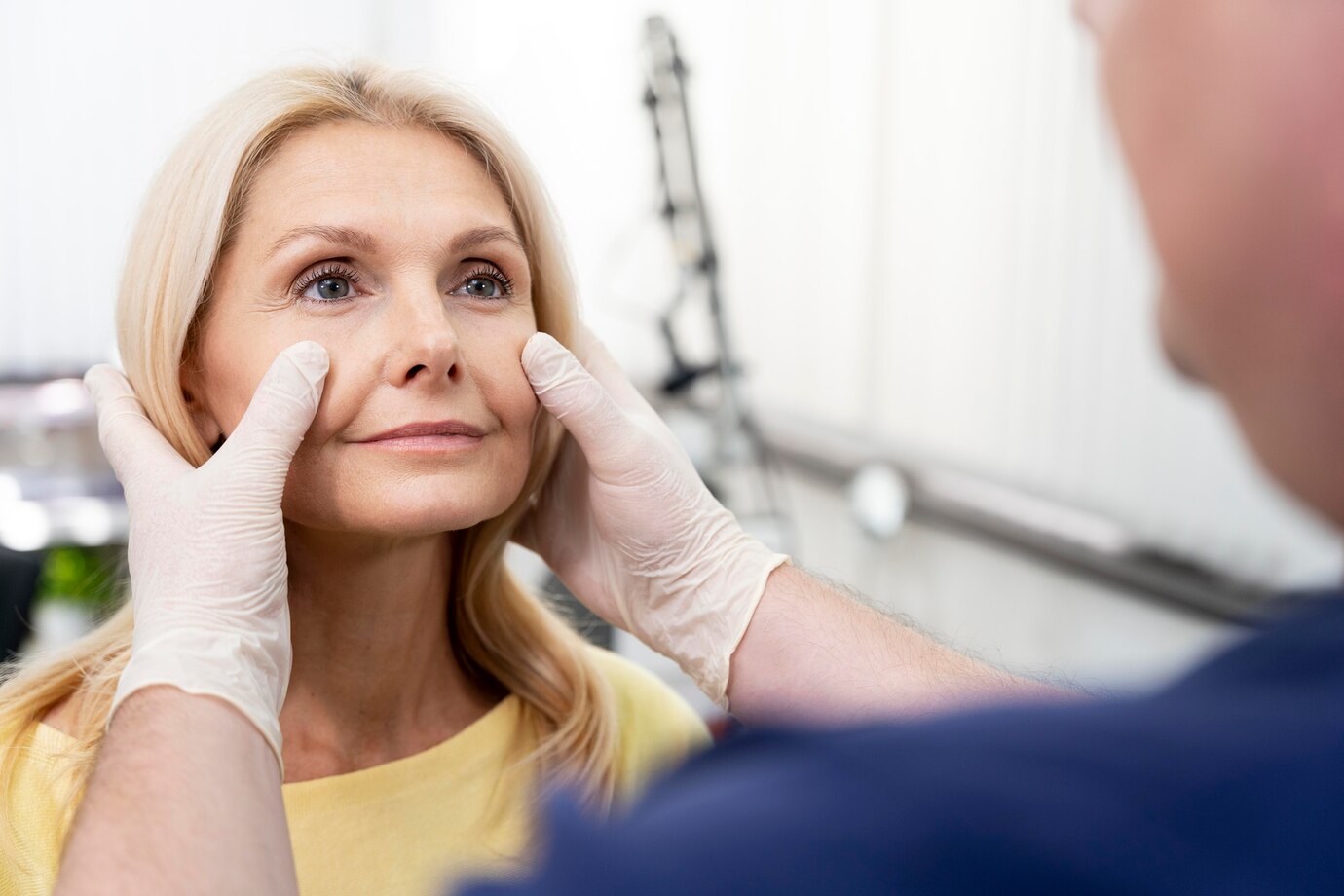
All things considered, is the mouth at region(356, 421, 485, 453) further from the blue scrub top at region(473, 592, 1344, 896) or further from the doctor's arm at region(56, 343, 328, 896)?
the blue scrub top at region(473, 592, 1344, 896)

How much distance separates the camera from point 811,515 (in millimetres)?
3859

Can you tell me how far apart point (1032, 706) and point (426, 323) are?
0.87 metres

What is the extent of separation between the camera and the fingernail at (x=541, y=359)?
1309mm

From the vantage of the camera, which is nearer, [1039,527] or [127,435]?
[127,435]

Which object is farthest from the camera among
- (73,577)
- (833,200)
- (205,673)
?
(833,200)

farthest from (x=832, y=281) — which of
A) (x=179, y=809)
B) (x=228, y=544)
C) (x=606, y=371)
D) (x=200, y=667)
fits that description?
(x=179, y=809)

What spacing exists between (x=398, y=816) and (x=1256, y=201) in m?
1.06

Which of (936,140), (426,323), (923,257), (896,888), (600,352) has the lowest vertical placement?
(923,257)

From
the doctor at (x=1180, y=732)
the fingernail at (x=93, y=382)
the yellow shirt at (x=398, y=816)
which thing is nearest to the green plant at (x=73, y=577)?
the fingernail at (x=93, y=382)

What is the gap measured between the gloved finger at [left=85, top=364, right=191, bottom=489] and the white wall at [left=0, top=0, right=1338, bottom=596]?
5.52 feet

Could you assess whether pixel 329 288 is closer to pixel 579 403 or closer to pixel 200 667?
pixel 579 403

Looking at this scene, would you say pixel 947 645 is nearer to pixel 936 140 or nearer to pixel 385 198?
pixel 385 198

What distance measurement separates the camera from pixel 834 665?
125 centimetres

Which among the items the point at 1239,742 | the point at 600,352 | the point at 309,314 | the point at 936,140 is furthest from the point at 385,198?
the point at 936,140
